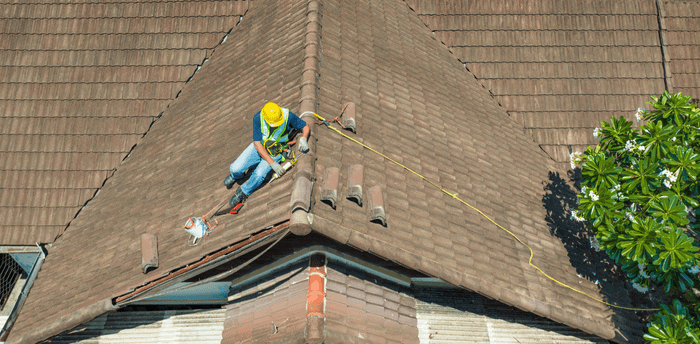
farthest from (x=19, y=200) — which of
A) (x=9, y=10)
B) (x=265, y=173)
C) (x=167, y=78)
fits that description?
(x=265, y=173)

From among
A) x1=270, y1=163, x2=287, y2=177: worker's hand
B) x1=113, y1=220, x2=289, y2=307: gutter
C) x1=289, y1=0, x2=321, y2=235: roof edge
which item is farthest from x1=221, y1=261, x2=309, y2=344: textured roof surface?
x1=270, y1=163, x2=287, y2=177: worker's hand

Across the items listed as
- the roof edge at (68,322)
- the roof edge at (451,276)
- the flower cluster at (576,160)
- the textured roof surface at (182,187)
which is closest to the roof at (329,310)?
the roof edge at (451,276)

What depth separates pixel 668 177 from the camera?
636 centimetres

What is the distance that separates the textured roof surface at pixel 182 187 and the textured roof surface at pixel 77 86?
2.20ft

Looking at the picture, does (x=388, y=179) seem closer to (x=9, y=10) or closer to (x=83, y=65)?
(x=83, y=65)

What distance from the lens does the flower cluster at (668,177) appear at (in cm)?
628

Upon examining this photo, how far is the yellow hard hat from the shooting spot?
638 cm

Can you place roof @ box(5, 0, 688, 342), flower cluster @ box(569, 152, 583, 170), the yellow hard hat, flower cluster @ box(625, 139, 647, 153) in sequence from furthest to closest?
1. flower cluster @ box(569, 152, 583, 170)
2. flower cluster @ box(625, 139, 647, 153)
3. roof @ box(5, 0, 688, 342)
4. the yellow hard hat

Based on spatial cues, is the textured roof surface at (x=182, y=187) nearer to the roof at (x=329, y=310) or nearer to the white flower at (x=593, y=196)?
the roof at (x=329, y=310)

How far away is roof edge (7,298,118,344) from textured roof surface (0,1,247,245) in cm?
397

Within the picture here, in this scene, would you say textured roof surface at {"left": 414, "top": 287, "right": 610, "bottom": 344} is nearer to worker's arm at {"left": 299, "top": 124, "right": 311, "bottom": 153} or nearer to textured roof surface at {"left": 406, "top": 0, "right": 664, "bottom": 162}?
worker's arm at {"left": 299, "top": 124, "right": 311, "bottom": 153}

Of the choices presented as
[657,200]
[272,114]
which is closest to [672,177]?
[657,200]

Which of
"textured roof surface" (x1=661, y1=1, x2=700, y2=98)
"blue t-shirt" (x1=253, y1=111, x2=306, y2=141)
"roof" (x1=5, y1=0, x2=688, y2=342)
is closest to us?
"roof" (x1=5, y1=0, x2=688, y2=342)

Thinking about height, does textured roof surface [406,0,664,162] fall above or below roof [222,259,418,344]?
above
